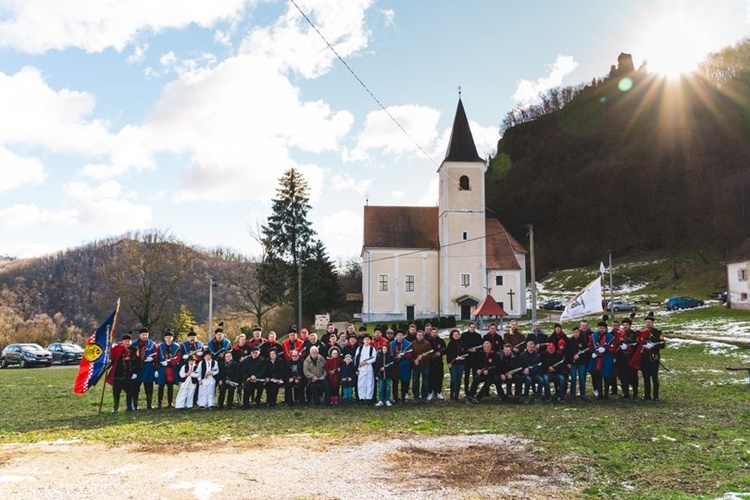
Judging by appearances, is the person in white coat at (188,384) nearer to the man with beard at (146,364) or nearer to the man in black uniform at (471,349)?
the man with beard at (146,364)

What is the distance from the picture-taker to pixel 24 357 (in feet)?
119

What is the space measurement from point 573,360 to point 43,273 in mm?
97479

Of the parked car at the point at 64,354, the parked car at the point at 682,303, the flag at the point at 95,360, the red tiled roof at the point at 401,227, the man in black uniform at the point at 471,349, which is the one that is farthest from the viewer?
the red tiled roof at the point at 401,227

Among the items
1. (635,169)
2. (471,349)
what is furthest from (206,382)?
(635,169)

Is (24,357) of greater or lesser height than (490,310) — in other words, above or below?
below

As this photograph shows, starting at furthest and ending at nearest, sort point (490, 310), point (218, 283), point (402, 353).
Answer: point (218, 283) < point (490, 310) < point (402, 353)

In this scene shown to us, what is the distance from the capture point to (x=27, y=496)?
22.7ft

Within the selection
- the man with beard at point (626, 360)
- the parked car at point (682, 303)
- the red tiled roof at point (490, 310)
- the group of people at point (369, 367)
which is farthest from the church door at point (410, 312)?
the man with beard at point (626, 360)

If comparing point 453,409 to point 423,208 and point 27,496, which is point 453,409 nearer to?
point 27,496

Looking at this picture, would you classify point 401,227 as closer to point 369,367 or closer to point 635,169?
point 369,367

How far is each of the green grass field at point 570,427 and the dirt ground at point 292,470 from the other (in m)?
0.56

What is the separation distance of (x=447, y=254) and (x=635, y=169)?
72.0 meters

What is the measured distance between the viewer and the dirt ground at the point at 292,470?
7055 mm

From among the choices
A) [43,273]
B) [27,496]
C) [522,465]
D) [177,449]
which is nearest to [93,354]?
[177,449]
